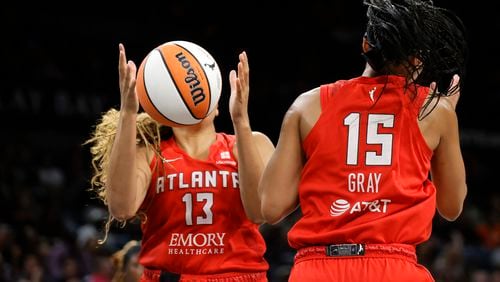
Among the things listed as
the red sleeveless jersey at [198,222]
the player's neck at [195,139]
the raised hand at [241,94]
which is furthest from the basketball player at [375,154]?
the player's neck at [195,139]

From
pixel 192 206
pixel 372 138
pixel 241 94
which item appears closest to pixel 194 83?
pixel 241 94

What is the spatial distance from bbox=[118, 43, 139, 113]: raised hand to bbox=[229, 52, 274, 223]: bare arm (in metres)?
0.41

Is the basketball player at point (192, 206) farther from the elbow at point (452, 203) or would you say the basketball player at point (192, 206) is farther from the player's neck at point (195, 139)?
the elbow at point (452, 203)

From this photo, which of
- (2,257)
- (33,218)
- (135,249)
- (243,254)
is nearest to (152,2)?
(33,218)

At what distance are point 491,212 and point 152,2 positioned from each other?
6.07m

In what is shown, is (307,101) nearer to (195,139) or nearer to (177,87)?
(177,87)

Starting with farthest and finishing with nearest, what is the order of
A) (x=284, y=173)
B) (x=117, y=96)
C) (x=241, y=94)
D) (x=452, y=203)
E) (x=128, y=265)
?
(x=117, y=96) → (x=128, y=265) → (x=241, y=94) → (x=452, y=203) → (x=284, y=173)

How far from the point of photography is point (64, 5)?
45.6 ft

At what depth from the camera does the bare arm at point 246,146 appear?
380 centimetres

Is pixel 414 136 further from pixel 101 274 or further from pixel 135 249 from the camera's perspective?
pixel 101 274

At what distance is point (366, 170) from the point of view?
130 inches

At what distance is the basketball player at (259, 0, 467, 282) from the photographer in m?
3.26

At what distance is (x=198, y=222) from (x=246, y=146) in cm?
50

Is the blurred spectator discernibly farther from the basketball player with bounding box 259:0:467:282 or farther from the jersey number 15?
the jersey number 15
